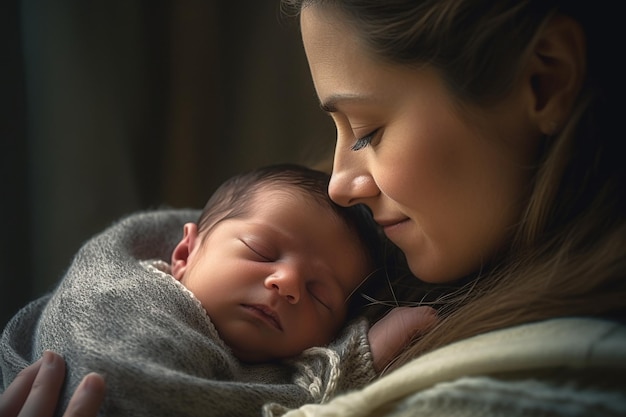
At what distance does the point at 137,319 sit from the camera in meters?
0.87

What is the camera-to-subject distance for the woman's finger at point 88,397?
760 mm

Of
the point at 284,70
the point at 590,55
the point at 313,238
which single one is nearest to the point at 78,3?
the point at 284,70

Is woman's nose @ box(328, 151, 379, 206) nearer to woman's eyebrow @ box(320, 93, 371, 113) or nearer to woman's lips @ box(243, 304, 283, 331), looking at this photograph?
woman's eyebrow @ box(320, 93, 371, 113)

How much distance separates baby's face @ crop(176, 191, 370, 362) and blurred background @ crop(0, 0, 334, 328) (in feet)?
1.71

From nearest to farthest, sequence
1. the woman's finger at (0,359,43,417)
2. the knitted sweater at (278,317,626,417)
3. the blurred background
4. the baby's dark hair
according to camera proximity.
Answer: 1. the knitted sweater at (278,317,626,417)
2. the woman's finger at (0,359,43,417)
3. the baby's dark hair
4. the blurred background

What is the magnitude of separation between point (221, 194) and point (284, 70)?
0.62 m

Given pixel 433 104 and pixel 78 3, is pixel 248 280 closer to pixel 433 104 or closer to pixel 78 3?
pixel 433 104

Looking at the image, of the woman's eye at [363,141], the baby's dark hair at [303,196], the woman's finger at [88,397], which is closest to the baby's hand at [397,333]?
the baby's dark hair at [303,196]

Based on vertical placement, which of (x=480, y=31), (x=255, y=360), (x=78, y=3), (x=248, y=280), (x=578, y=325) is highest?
(x=480, y=31)

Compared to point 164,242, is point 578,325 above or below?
above

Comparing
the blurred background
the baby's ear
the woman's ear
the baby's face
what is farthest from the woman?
the blurred background

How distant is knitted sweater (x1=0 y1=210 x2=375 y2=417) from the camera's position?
2.58 ft

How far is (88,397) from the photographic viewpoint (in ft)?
2.50

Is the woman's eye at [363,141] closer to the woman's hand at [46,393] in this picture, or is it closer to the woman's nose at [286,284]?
the woman's nose at [286,284]
